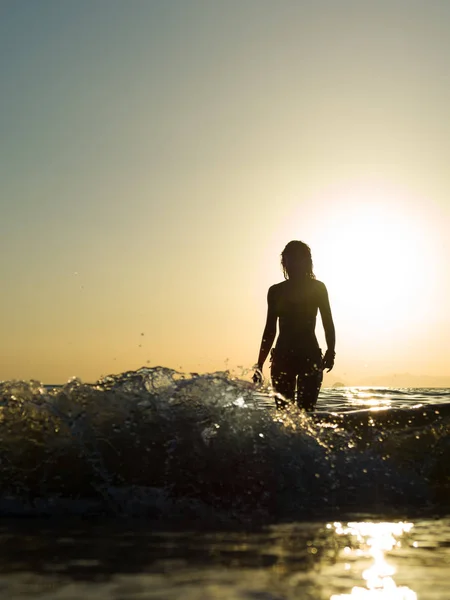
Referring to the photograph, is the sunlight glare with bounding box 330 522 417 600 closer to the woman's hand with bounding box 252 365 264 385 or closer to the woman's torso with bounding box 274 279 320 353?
the woman's hand with bounding box 252 365 264 385

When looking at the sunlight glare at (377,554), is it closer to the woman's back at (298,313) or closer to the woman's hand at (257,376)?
the woman's hand at (257,376)

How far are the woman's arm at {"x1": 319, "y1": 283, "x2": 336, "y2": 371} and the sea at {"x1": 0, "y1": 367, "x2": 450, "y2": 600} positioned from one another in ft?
2.67

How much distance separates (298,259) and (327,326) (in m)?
0.88

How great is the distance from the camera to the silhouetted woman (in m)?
7.78

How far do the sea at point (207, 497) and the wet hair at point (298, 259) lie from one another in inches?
66.4

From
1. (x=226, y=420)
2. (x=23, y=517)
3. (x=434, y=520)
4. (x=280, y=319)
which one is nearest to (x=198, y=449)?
(x=226, y=420)

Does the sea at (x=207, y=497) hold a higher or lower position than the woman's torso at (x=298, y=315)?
lower

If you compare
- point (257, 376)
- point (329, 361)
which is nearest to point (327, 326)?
point (329, 361)

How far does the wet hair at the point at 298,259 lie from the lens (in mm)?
7840

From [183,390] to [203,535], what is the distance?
2229 millimetres

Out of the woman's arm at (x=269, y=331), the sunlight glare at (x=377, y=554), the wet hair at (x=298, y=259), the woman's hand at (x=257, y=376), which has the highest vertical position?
the wet hair at (x=298, y=259)

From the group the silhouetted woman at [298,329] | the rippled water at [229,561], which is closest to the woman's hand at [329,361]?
the silhouetted woman at [298,329]

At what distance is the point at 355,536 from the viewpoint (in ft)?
12.5

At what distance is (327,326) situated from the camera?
8133 mm
